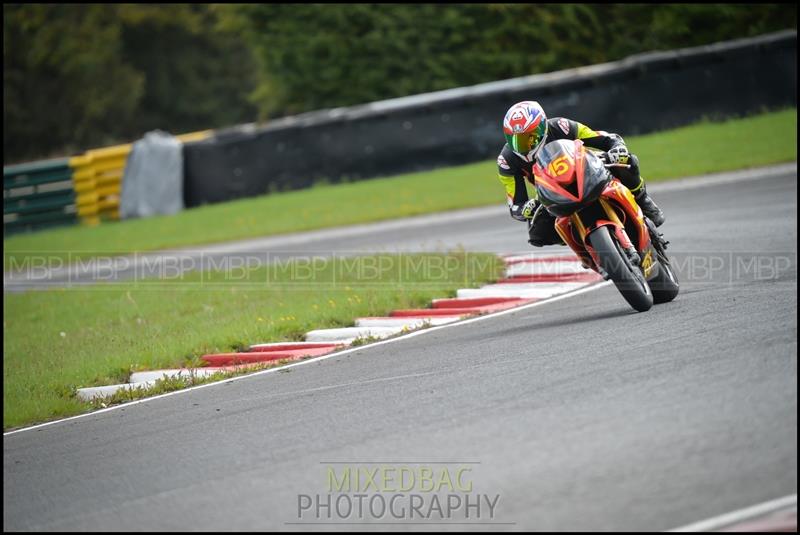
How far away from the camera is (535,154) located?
8977mm

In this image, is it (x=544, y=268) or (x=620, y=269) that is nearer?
(x=620, y=269)

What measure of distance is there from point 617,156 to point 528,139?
68cm

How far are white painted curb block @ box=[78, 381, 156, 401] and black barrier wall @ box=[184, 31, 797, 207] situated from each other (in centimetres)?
1305

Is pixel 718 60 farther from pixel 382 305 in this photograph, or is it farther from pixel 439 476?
pixel 439 476

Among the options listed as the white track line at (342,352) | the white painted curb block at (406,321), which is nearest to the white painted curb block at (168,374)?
the white track line at (342,352)

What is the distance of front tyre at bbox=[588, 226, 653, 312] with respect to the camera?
28.2ft

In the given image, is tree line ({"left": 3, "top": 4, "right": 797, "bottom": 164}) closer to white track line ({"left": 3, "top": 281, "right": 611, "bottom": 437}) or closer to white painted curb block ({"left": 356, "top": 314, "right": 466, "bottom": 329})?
white track line ({"left": 3, "top": 281, "right": 611, "bottom": 437})

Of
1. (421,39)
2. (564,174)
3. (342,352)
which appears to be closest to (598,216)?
(564,174)

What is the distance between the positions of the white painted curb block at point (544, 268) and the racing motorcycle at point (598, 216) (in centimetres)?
282

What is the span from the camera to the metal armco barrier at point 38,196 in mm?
23391

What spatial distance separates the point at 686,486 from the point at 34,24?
47.7 m

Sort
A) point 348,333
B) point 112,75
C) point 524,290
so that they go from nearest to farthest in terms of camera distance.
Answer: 1. point 348,333
2. point 524,290
3. point 112,75

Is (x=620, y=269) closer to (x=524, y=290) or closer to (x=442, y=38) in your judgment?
(x=524, y=290)

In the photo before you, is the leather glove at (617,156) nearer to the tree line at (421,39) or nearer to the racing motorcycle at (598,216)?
the racing motorcycle at (598,216)
